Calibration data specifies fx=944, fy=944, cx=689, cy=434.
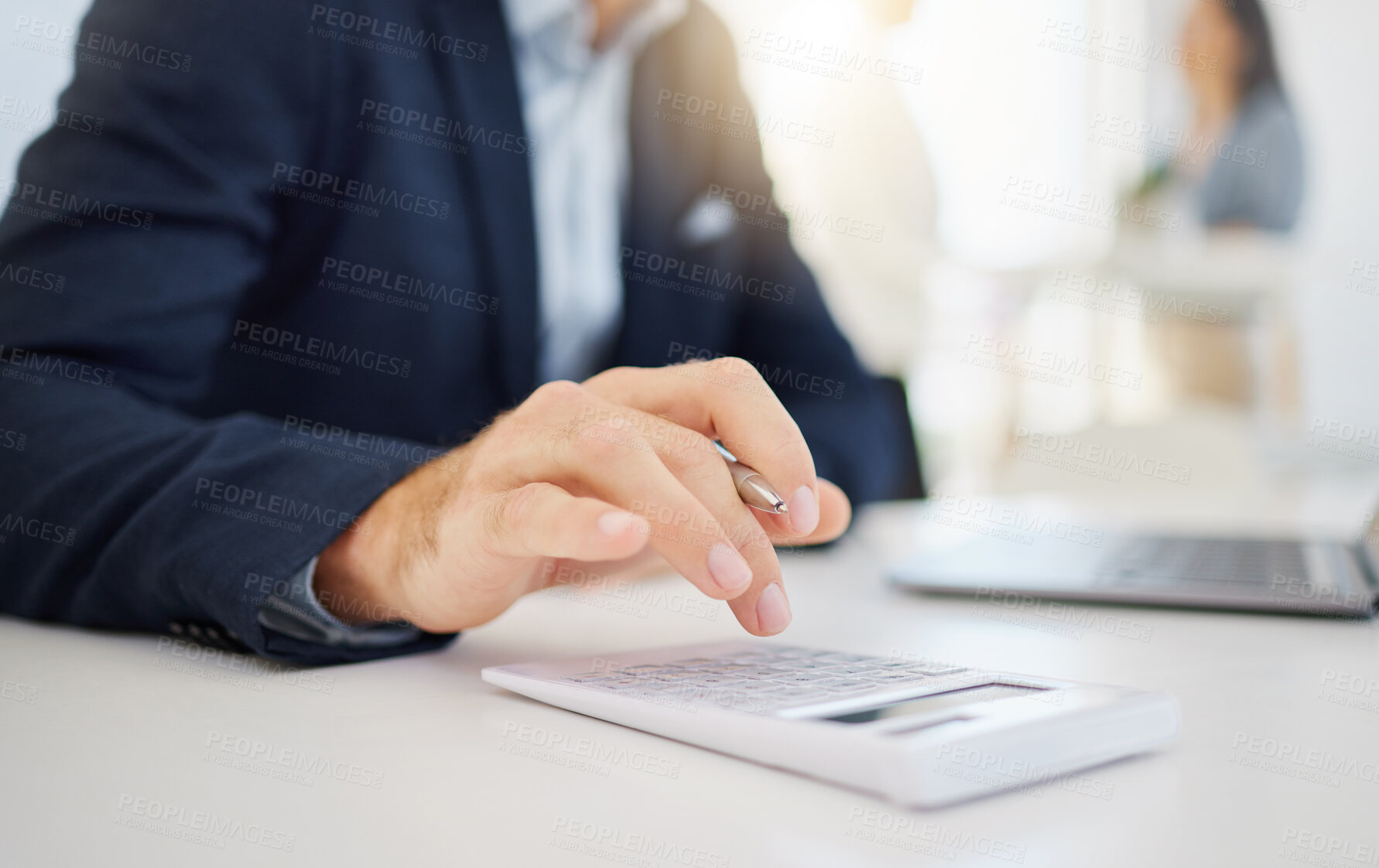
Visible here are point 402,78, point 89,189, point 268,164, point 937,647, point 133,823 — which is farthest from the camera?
point 402,78

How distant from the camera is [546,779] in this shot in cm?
34

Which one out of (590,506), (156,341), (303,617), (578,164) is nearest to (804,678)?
(590,506)

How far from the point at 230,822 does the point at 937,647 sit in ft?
1.30

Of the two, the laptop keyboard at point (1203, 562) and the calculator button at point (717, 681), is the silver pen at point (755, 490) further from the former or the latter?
the laptop keyboard at point (1203, 562)

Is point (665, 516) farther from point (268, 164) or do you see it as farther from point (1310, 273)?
point (1310, 273)

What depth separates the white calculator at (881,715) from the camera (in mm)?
312

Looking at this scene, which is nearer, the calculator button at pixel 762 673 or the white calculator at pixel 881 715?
the white calculator at pixel 881 715

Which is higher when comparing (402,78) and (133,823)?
(402,78)

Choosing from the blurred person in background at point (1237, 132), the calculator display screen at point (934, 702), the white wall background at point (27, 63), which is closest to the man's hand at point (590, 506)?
the calculator display screen at point (934, 702)

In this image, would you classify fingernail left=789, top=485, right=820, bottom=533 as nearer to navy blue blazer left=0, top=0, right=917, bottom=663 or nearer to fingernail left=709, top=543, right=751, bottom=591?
fingernail left=709, top=543, right=751, bottom=591

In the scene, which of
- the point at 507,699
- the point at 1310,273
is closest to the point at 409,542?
the point at 507,699

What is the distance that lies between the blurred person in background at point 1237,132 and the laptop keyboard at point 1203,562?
3.22m

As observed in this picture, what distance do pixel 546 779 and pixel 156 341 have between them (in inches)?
23.2

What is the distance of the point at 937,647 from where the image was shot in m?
0.56
